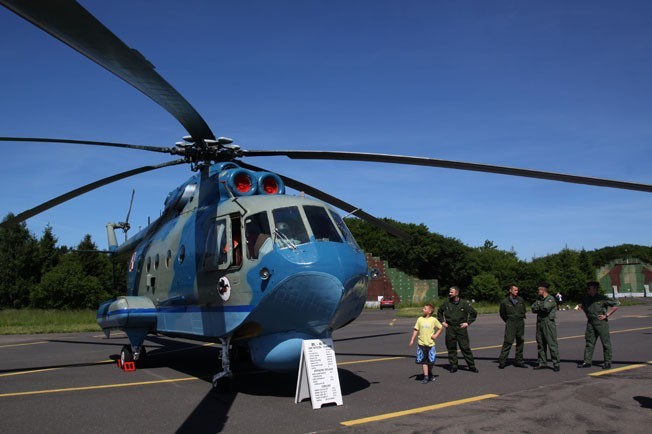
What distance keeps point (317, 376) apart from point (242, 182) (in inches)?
149

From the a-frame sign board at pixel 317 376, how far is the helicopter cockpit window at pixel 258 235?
156cm

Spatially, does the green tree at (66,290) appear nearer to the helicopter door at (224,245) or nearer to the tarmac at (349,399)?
the tarmac at (349,399)

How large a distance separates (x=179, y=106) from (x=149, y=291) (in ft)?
19.6

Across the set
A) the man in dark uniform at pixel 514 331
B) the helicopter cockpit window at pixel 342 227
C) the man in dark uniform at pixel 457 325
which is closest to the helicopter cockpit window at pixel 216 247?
the helicopter cockpit window at pixel 342 227

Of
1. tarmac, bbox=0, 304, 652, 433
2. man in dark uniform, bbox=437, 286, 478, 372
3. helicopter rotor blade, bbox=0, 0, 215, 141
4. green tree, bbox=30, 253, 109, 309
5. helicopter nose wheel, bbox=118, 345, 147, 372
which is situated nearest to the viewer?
helicopter rotor blade, bbox=0, 0, 215, 141

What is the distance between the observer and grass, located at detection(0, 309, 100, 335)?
2576 cm

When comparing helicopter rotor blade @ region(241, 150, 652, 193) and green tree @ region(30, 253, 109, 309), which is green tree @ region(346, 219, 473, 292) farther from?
helicopter rotor blade @ region(241, 150, 652, 193)

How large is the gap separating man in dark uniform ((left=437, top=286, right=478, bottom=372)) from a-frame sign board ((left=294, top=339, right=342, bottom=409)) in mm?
3618

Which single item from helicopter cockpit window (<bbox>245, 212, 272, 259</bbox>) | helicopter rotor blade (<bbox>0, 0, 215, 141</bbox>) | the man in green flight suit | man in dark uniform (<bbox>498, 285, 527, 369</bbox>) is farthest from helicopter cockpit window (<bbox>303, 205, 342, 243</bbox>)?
the man in green flight suit

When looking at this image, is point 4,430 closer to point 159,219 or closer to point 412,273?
point 159,219

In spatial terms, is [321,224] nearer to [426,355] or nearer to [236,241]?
[236,241]

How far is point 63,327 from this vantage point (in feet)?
87.7

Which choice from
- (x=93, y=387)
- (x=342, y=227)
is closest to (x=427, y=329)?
(x=342, y=227)

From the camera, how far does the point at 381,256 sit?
3211 inches
